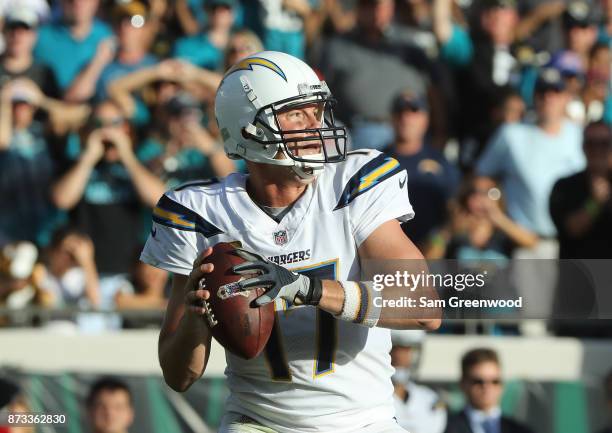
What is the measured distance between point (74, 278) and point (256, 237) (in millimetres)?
3488

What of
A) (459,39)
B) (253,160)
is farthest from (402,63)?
(253,160)

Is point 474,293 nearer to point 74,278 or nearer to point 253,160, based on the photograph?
point 253,160

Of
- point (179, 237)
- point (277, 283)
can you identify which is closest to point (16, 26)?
point (179, 237)

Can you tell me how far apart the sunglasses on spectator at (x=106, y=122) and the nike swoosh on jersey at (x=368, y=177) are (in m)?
3.90

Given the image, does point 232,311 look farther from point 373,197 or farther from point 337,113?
point 337,113

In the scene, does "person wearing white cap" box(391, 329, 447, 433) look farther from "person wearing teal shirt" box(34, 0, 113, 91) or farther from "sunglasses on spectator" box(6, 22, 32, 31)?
"sunglasses on spectator" box(6, 22, 32, 31)

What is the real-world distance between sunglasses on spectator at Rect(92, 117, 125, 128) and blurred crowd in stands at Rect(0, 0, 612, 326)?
22 mm

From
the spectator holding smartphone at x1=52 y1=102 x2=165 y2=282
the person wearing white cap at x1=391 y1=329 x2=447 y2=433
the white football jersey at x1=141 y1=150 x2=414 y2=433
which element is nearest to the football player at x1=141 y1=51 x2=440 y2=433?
the white football jersey at x1=141 y1=150 x2=414 y2=433

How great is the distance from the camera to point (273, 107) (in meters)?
4.13

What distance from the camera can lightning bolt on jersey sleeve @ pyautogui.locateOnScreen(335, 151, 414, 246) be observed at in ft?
12.9

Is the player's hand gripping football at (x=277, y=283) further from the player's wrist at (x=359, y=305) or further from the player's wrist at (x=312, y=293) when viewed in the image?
the player's wrist at (x=359, y=305)

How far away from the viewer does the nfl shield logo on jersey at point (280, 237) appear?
13.1 feet

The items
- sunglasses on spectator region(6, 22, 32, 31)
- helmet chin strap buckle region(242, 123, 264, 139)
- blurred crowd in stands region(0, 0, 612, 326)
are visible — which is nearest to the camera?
helmet chin strap buckle region(242, 123, 264, 139)

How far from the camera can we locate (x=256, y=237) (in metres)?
4.02
